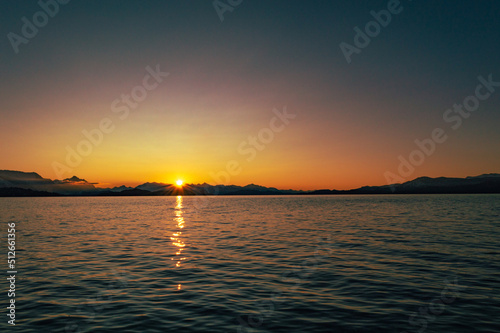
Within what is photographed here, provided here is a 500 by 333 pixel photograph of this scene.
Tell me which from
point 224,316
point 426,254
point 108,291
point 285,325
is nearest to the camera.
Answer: point 285,325

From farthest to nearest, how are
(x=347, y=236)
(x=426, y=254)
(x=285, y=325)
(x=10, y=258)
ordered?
(x=347, y=236) → (x=426, y=254) → (x=10, y=258) → (x=285, y=325)

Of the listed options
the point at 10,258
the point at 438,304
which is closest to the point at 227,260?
the point at 438,304

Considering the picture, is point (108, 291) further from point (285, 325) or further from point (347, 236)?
point (347, 236)

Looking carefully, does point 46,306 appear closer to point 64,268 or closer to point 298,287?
point 64,268

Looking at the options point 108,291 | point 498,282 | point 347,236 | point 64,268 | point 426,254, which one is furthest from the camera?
point 347,236

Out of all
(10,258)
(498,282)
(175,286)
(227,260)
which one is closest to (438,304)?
(498,282)

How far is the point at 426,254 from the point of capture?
1126 inches

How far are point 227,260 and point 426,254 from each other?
16.9 meters

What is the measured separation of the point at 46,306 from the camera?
15633mm

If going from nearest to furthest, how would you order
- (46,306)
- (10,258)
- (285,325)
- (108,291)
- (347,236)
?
(285,325)
(46,306)
(108,291)
(10,258)
(347,236)

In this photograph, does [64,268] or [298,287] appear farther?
[64,268]

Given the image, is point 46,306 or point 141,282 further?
point 141,282

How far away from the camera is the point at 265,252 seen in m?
30.3

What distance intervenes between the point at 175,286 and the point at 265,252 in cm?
1260
